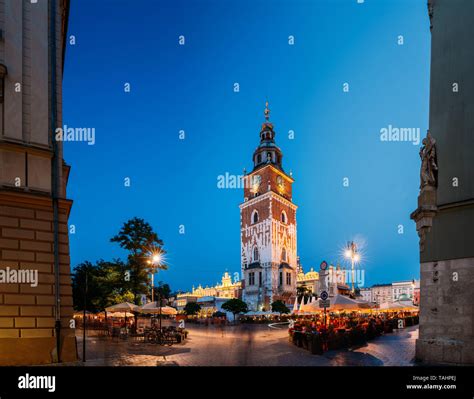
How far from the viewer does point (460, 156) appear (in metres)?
12.5

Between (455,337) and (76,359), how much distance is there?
11969 millimetres

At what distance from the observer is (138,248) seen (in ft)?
102

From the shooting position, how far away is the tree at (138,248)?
30583mm

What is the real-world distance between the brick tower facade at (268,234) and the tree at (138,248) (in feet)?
109

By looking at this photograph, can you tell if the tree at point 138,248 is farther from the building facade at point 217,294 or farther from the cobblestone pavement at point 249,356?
the building facade at point 217,294

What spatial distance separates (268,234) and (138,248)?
3442 centimetres

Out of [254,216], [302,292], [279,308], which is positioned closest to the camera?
[279,308]

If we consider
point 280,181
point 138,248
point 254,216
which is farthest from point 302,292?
point 138,248

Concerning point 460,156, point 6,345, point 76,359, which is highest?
point 460,156

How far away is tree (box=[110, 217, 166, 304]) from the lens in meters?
30.6

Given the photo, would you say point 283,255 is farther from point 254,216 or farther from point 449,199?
point 449,199

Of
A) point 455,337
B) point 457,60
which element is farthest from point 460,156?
point 455,337

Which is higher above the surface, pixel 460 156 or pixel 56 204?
pixel 460 156
